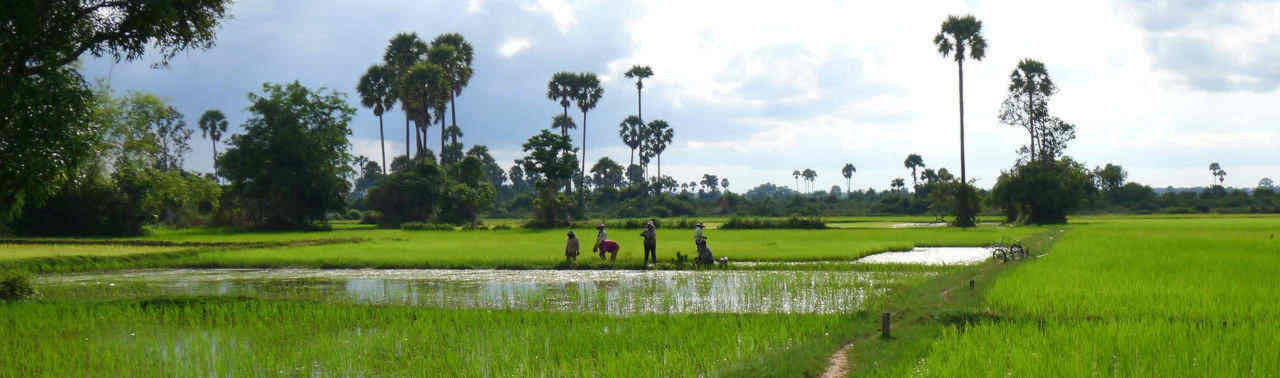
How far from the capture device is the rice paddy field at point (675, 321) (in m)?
8.46

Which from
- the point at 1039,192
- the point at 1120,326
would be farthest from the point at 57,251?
the point at 1039,192

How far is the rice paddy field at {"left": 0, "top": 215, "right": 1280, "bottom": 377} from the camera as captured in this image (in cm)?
846

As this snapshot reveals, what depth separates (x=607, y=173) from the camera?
144500mm

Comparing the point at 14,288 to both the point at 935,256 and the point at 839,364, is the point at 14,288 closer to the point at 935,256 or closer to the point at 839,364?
the point at 839,364

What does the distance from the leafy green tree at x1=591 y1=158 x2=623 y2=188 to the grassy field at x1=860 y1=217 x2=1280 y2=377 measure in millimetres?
113540

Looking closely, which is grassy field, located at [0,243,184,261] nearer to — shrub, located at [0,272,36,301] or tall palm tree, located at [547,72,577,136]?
shrub, located at [0,272,36,301]

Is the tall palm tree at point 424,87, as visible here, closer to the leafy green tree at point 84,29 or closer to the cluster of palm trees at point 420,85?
the cluster of palm trees at point 420,85

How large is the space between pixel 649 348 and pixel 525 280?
947 centimetres

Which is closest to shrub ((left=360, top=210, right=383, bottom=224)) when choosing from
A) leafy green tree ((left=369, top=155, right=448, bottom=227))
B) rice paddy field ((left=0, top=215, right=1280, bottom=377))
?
leafy green tree ((left=369, top=155, right=448, bottom=227))

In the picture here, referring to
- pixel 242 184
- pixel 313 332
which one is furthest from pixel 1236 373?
pixel 242 184

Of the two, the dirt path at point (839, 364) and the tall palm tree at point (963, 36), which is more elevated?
the tall palm tree at point (963, 36)

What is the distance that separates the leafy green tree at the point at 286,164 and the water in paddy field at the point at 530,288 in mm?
32221

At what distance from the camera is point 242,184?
5394 centimetres

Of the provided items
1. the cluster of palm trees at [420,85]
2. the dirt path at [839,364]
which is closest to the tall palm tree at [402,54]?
the cluster of palm trees at [420,85]
